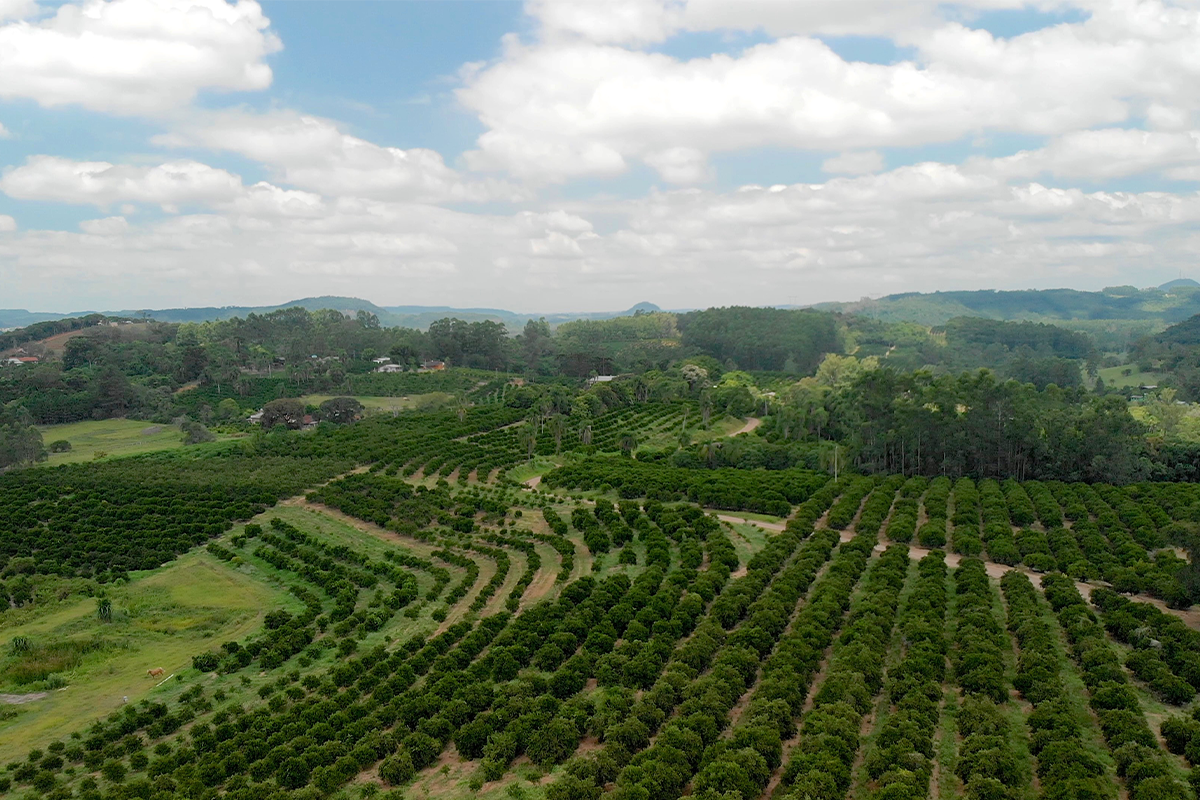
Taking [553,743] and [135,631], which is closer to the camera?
[553,743]

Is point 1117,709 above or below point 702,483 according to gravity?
below

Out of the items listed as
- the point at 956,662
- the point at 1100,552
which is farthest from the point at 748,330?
the point at 956,662

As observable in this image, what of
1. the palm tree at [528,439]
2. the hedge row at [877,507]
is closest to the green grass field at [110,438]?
the palm tree at [528,439]

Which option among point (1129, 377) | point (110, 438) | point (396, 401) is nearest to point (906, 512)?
point (396, 401)

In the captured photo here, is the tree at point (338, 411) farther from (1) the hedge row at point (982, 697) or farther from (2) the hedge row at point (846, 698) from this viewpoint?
(1) the hedge row at point (982, 697)

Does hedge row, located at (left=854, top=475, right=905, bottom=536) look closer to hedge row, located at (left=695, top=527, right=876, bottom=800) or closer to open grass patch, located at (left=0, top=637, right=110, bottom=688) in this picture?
hedge row, located at (left=695, top=527, right=876, bottom=800)

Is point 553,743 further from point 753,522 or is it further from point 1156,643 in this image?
point 753,522
